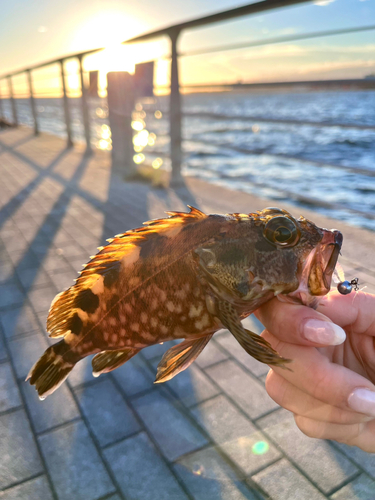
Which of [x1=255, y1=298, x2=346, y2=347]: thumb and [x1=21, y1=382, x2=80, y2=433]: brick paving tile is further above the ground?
[x1=255, y1=298, x2=346, y2=347]: thumb

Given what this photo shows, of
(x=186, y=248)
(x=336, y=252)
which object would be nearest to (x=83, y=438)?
(x=186, y=248)

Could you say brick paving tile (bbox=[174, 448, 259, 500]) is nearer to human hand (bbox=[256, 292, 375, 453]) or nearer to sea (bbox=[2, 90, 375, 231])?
human hand (bbox=[256, 292, 375, 453])

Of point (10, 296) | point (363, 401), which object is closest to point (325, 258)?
point (363, 401)

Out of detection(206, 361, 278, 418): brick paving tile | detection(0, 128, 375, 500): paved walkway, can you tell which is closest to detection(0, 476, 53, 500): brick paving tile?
detection(0, 128, 375, 500): paved walkway

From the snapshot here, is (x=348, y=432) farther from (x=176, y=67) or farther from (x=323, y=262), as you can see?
(x=176, y=67)

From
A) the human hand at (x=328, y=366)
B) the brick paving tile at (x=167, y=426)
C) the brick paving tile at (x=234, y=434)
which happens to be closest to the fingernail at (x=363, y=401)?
the human hand at (x=328, y=366)

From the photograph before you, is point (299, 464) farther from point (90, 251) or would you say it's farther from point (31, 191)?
point (31, 191)
